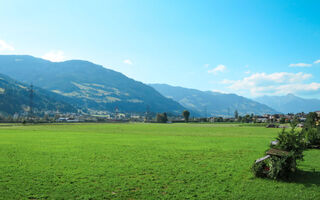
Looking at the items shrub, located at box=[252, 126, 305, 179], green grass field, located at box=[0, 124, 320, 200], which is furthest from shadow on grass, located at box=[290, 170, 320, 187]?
shrub, located at box=[252, 126, 305, 179]

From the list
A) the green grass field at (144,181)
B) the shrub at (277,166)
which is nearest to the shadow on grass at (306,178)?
the green grass field at (144,181)

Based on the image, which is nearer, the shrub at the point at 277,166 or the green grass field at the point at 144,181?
the green grass field at the point at 144,181

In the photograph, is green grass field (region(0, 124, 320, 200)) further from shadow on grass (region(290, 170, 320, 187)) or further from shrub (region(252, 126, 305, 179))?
shrub (region(252, 126, 305, 179))

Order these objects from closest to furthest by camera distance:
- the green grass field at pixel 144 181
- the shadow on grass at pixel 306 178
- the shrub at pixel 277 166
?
the green grass field at pixel 144 181
the shadow on grass at pixel 306 178
the shrub at pixel 277 166

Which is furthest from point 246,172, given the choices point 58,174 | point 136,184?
point 58,174

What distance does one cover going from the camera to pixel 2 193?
1616 centimetres

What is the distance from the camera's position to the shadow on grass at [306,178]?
19.7 metres

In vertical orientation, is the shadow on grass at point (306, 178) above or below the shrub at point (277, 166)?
below

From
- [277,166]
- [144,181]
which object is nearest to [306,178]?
[277,166]

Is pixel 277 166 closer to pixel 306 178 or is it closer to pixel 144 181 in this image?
pixel 306 178

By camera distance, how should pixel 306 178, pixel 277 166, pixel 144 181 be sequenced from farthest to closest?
pixel 306 178 < pixel 277 166 < pixel 144 181

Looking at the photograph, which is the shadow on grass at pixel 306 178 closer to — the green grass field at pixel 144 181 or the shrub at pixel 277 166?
the green grass field at pixel 144 181

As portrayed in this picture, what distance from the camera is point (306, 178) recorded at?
837 inches

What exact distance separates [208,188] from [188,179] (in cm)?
267
